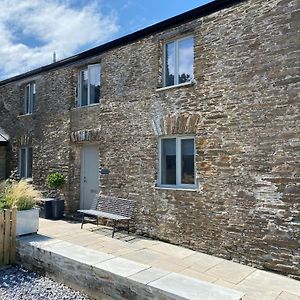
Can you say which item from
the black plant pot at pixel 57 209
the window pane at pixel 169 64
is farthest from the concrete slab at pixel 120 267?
the black plant pot at pixel 57 209

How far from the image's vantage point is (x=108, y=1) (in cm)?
855

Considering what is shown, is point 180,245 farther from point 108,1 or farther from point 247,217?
point 108,1

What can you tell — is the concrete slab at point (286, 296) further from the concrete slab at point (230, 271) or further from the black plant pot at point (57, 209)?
the black plant pot at point (57, 209)

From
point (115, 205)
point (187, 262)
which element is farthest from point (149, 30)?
point (187, 262)

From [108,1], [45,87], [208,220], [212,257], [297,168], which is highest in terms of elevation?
[108,1]

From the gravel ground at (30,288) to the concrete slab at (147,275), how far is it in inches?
41.5

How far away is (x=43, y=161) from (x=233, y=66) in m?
8.02

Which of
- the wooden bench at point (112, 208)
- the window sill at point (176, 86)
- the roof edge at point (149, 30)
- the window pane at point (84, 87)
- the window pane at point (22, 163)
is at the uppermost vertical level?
the roof edge at point (149, 30)

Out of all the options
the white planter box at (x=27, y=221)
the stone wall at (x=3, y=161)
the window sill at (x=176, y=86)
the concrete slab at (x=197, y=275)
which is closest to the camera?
the concrete slab at (x=197, y=275)

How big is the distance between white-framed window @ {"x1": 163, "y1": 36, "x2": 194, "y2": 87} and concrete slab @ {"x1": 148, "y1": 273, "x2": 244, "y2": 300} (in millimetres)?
4924

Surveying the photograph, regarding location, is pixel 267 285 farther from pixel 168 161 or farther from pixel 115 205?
pixel 115 205

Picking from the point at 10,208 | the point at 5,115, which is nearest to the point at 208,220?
the point at 10,208

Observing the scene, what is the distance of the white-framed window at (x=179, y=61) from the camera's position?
7.90m

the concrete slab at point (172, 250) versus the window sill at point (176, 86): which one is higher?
the window sill at point (176, 86)
